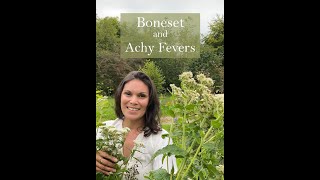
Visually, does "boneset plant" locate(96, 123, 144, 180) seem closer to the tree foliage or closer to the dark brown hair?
the dark brown hair

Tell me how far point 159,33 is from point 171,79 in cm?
27

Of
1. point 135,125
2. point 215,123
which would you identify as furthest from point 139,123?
point 215,123

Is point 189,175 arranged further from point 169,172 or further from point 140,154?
point 140,154

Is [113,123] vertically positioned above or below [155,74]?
below

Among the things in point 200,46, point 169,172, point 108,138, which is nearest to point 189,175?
point 169,172

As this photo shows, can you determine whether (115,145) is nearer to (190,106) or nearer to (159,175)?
(159,175)

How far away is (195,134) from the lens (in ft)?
8.35

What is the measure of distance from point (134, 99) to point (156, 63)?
9.0 inches

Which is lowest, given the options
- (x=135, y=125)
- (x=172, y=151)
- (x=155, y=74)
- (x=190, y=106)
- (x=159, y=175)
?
(x=159, y=175)

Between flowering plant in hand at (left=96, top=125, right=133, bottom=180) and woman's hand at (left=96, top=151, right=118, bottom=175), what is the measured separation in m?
0.02

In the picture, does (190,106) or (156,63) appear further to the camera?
(156,63)

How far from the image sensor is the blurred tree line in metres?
2.62

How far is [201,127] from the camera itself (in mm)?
2543

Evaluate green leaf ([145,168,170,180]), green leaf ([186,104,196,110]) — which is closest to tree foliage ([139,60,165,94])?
green leaf ([186,104,196,110])
